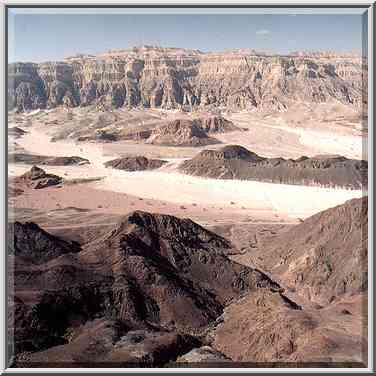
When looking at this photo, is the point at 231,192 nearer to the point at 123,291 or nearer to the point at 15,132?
the point at 15,132

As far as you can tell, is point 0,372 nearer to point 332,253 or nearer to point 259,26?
point 332,253

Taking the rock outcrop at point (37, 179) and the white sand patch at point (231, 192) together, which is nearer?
the white sand patch at point (231, 192)

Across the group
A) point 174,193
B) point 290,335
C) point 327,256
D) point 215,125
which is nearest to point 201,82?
point 215,125

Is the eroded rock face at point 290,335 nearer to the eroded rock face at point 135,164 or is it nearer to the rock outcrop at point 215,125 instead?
the eroded rock face at point 135,164

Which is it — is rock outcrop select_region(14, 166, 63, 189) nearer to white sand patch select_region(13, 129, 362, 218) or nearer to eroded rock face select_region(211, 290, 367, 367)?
white sand patch select_region(13, 129, 362, 218)

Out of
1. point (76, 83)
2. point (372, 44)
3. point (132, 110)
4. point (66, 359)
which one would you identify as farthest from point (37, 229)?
point (76, 83)

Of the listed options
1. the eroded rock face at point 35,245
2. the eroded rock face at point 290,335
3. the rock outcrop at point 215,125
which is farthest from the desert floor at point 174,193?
the rock outcrop at point 215,125
